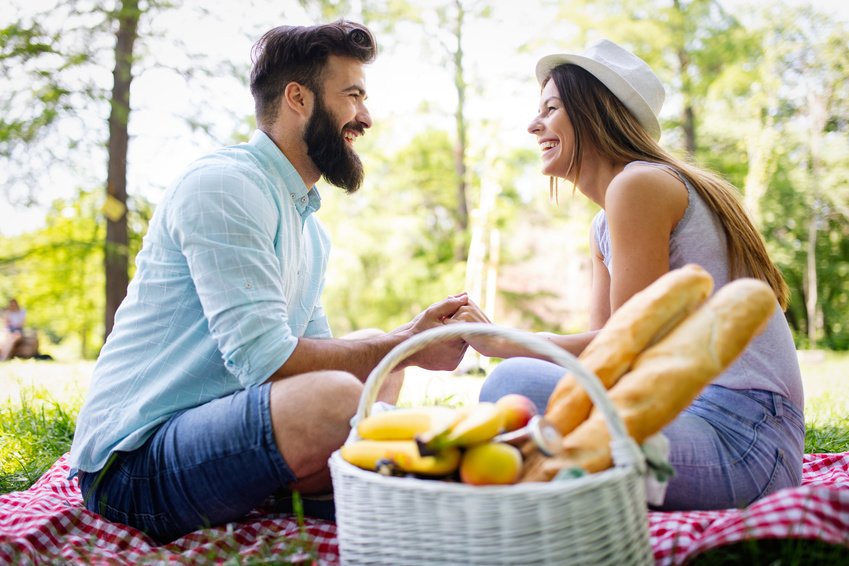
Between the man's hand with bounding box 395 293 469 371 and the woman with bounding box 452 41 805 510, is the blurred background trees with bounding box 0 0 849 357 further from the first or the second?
the woman with bounding box 452 41 805 510

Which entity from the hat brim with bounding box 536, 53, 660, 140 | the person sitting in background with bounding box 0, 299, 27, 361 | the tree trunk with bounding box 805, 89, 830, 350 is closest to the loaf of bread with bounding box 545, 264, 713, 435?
the hat brim with bounding box 536, 53, 660, 140

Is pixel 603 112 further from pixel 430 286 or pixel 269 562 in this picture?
pixel 430 286

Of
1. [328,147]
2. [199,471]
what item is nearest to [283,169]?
[328,147]

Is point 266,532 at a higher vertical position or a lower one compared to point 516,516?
lower

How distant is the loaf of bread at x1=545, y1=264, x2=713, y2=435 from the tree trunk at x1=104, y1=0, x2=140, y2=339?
7821 mm

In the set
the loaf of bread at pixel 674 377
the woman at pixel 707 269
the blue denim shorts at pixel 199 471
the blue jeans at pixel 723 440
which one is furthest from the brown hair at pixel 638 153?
the blue denim shorts at pixel 199 471

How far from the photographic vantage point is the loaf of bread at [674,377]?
139cm

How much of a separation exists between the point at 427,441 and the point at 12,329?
1361 centimetres

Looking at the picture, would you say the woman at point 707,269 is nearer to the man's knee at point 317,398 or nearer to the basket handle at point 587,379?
the man's knee at point 317,398

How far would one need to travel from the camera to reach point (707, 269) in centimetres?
211

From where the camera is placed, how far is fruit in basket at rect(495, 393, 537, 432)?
149 cm

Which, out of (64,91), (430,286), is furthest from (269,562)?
(430,286)

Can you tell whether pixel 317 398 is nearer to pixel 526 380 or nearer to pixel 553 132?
pixel 526 380

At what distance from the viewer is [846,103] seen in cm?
1554
